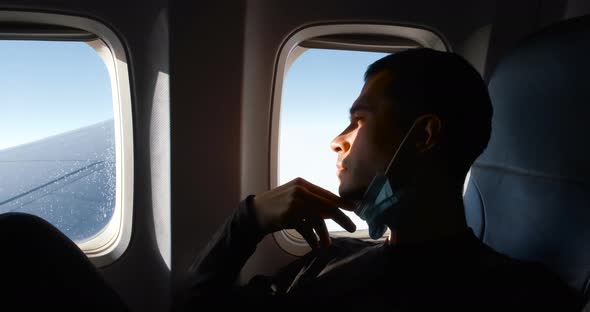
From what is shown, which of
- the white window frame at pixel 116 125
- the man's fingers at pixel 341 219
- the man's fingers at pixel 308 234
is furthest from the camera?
the white window frame at pixel 116 125

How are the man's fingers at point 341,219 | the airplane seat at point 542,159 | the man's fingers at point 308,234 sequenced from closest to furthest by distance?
the airplane seat at point 542,159 < the man's fingers at point 341,219 < the man's fingers at point 308,234

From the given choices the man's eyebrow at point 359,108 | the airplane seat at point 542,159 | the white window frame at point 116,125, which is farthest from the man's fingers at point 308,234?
the white window frame at point 116,125

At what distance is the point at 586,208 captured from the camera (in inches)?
36.4

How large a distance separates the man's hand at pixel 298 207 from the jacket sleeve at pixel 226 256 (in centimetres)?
3

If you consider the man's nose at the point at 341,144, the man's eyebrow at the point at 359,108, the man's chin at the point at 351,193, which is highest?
the man's eyebrow at the point at 359,108

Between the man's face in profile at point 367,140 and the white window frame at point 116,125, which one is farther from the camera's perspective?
the white window frame at point 116,125

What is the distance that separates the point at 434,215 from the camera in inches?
40.8

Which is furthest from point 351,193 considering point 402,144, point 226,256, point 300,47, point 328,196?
point 300,47

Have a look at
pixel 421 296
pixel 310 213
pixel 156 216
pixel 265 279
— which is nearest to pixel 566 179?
pixel 421 296

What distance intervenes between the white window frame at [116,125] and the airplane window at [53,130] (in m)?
0.04

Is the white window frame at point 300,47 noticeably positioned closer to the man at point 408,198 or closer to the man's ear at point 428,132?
the man at point 408,198

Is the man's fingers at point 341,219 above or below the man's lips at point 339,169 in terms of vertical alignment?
below

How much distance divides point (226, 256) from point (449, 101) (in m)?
0.71

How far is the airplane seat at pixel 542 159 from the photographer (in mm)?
950
